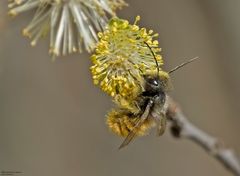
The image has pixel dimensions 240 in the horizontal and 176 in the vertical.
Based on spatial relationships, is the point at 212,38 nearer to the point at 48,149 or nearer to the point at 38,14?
the point at 48,149

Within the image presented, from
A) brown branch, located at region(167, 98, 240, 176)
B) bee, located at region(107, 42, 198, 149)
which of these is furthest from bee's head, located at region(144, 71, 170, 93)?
brown branch, located at region(167, 98, 240, 176)

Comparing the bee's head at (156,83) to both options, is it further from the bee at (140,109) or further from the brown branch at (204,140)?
the brown branch at (204,140)

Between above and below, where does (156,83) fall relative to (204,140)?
above

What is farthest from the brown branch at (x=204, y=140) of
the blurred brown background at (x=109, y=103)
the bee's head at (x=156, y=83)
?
the blurred brown background at (x=109, y=103)

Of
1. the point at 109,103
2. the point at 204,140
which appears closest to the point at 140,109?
the point at 204,140

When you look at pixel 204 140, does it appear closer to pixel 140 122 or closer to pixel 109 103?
pixel 140 122

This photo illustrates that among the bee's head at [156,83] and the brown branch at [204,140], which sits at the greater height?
the bee's head at [156,83]
